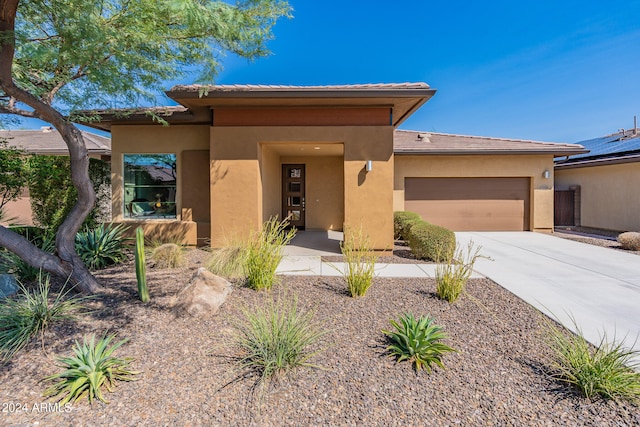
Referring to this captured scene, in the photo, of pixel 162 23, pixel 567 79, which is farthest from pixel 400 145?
pixel 162 23

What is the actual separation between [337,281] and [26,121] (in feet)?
27.3

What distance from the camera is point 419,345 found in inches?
134

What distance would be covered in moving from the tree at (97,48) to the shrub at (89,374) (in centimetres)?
215

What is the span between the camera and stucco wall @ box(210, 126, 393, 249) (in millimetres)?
8461

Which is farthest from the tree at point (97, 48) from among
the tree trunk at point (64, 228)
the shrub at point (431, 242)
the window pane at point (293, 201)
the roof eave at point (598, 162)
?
the roof eave at point (598, 162)

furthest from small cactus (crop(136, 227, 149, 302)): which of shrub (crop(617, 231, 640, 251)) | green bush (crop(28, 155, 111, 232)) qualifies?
shrub (crop(617, 231, 640, 251))

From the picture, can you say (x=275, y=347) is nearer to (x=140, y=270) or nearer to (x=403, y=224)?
(x=140, y=270)

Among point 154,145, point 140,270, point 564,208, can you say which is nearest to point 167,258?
point 140,270

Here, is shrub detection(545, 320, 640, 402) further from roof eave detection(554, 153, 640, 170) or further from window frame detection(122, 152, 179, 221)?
roof eave detection(554, 153, 640, 170)

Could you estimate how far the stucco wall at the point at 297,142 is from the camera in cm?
846

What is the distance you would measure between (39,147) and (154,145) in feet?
31.8

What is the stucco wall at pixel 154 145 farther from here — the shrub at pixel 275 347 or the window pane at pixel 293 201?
the shrub at pixel 275 347

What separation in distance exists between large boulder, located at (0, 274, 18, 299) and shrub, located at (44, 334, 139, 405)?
2637 millimetres

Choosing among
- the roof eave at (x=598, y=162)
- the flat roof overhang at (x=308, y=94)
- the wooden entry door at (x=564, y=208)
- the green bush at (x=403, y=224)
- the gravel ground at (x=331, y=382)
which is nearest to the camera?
the gravel ground at (x=331, y=382)
